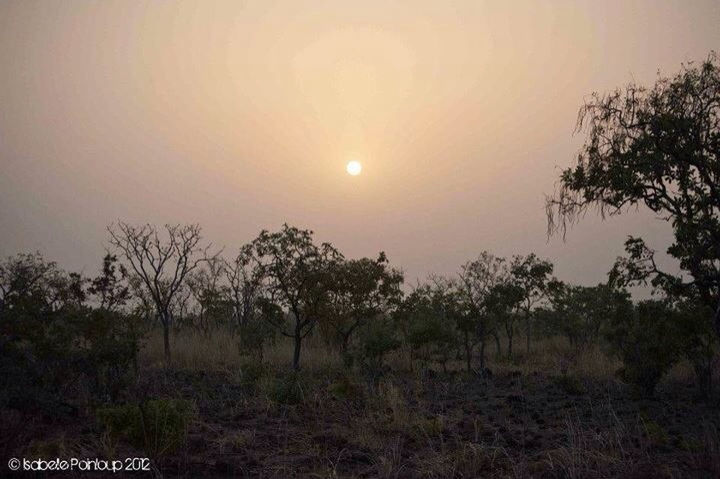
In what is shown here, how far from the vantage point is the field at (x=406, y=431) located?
6.72 metres


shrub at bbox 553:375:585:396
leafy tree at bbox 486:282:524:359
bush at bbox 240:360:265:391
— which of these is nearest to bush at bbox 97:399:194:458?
bush at bbox 240:360:265:391

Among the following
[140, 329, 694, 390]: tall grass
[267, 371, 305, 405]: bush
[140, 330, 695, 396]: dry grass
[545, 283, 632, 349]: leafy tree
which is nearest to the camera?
[267, 371, 305, 405]: bush

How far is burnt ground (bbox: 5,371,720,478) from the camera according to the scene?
6.75m

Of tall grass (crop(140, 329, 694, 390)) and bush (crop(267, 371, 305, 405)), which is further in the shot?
tall grass (crop(140, 329, 694, 390))

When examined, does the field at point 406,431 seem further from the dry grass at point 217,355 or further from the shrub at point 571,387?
the dry grass at point 217,355

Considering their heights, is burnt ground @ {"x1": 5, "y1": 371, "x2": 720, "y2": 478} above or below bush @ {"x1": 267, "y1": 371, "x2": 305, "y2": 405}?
below

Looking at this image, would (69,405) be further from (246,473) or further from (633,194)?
(633,194)

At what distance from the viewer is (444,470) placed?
22.2ft

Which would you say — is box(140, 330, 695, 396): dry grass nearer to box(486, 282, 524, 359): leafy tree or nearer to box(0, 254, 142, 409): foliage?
box(486, 282, 524, 359): leafy tree

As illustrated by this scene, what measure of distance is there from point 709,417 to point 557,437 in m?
4.06

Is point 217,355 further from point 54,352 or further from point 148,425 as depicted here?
point 148,425

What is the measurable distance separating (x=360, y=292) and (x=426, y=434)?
1418 cm

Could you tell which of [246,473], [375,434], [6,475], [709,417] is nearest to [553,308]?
[709,417]

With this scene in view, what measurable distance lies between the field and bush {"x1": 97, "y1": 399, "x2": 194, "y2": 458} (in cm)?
3
